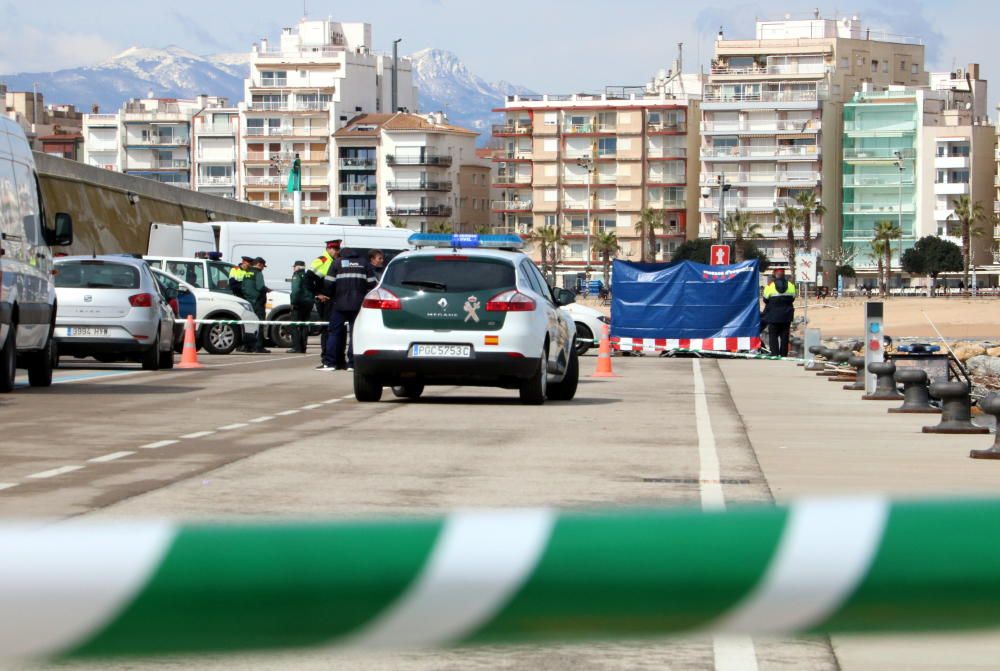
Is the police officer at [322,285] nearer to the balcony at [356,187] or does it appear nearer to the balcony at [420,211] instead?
the balcony at [420,211]

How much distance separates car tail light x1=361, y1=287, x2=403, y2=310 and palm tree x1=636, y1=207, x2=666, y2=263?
489ft

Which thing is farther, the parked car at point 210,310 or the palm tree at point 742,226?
the palm tree at point 742,226

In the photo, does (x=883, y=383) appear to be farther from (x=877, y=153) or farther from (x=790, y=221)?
(x=877, y=153)

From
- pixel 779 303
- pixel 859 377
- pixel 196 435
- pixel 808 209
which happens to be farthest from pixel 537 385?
pixel 808 209

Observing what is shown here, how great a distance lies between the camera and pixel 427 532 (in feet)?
6.56

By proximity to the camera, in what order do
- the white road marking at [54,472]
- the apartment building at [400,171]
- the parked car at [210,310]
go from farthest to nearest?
1. the apartment building at [400,171]
2. the parked car at [210,310]
3. the white road marking at [54,472]

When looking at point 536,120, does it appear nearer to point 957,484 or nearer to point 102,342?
point 102,342

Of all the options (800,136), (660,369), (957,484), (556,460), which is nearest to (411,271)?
(556,460)

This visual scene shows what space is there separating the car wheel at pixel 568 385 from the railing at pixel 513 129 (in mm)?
157846

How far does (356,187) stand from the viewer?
18450cm

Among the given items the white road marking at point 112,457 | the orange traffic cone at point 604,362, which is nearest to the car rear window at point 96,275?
the orange traffic cone at point 604,362

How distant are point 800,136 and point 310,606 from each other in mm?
170021

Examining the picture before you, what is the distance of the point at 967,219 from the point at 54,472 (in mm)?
156982

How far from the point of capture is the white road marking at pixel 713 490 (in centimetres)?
629
